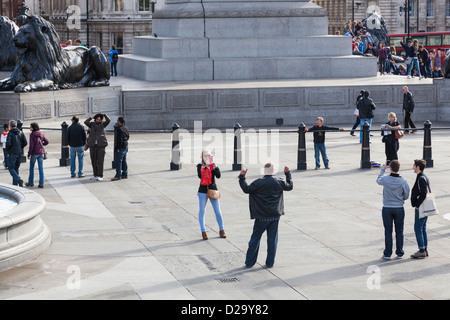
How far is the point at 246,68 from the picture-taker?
3469cm

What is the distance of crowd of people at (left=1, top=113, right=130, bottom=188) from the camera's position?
20.2 metres

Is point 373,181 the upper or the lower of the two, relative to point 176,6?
lower

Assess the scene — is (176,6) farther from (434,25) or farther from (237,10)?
(434,25)

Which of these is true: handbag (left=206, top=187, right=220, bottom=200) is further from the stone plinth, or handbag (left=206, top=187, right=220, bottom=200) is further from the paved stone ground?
the stone plinth

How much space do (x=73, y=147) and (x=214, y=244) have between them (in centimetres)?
721

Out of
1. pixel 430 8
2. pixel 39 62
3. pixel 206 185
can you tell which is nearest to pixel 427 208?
pixel 206 185

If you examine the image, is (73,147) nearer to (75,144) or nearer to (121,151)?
(75,144)

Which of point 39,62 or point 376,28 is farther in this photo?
point 376,28

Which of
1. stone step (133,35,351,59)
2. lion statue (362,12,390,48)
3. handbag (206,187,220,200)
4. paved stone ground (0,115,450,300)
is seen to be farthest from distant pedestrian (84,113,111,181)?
lion statue (362,12,390,48)

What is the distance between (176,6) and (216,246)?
23.0m

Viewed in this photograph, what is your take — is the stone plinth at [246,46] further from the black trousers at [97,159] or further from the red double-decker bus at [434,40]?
the red double-decker bus at [434,40]

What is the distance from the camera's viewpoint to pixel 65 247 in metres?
14.9
